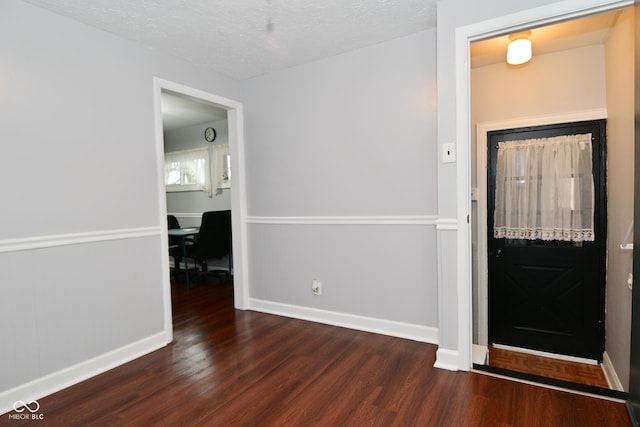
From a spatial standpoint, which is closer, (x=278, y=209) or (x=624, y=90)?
(x=624, y=90)

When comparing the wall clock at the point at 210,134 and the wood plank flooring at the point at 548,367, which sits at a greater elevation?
the wall clock at the point at 210,134

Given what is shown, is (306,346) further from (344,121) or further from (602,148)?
(602,148)

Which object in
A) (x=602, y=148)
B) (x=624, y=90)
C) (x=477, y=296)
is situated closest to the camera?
(x=624, y=90)

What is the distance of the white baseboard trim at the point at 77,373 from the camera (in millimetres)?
1899

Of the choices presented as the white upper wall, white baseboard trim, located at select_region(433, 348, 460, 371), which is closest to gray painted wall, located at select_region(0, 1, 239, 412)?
the white upper wall

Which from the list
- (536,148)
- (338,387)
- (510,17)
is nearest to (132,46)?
(510,17)

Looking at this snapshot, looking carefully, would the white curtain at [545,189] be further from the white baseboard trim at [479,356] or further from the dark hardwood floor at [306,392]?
the dark hardwood floor at [306,392]

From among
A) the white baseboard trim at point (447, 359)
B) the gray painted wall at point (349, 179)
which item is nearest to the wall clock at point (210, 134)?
the gray painted wall at point (349, 179)

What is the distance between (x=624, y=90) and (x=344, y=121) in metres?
1.98

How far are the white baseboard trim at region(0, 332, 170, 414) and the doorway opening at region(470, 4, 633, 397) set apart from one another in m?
2.54

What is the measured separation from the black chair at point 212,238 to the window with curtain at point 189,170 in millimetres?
899

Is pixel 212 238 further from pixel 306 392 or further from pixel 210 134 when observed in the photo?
pixel 306 392

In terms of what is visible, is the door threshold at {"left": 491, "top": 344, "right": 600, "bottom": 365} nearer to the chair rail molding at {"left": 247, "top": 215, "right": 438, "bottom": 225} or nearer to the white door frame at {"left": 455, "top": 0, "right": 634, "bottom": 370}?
the white door frame at {"left": 455, "top": 0, "right": 634, "bottom": 370}

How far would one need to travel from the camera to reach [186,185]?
5.54 m
